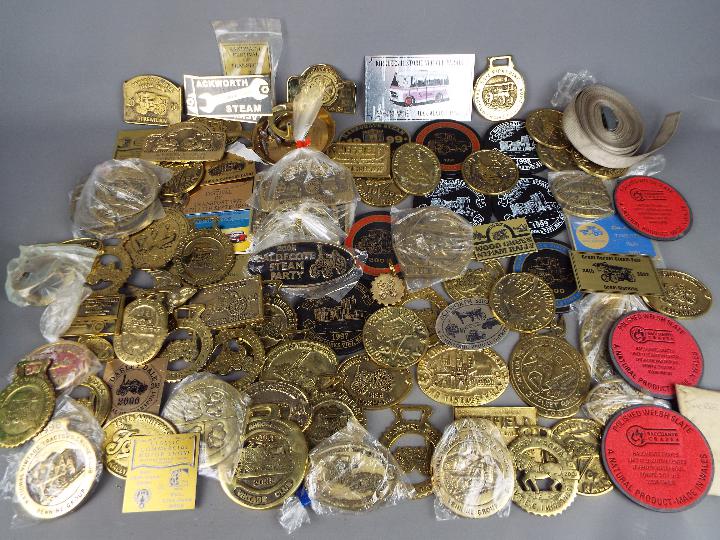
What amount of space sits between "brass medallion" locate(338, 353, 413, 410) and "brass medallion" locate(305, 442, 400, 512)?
0.21 meters

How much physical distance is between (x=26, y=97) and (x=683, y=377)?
3788mm

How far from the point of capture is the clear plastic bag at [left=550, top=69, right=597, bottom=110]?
284 centimetres

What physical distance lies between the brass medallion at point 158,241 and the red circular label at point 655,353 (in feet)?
6.99

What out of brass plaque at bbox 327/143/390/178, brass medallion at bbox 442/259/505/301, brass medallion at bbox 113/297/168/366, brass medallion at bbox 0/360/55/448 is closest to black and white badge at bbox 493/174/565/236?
brass medallion at bbox 442/259/505/301

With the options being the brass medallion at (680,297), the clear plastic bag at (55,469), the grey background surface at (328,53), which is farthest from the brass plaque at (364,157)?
the clear plastic bag at (55,469)

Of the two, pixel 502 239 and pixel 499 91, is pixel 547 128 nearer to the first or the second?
pixel 499 91

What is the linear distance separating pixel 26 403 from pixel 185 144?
151 centimetres

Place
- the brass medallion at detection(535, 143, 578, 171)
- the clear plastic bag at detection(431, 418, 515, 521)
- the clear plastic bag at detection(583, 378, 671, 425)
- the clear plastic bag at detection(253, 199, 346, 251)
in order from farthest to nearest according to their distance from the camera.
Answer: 1. the brass medallion at detection(535, 143, 578, 171)
2. the clear plastic bag at detection(253, 199, 346, 251)
3. the clear plastic bag at detection(583, 378, 671, 425)
4. the clear plastic bag at detection(431, 418, 515, 521)

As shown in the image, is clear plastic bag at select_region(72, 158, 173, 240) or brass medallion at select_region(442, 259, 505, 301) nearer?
brass medallion at select_region(442, 259, 505, 301)

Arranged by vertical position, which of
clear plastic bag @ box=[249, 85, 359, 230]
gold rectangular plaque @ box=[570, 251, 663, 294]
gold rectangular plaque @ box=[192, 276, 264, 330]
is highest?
clear plastic bag @ box=[249, 85, 359, 230]

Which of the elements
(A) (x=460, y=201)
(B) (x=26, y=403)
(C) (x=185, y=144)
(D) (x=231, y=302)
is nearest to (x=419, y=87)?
(A) (x=460, y=201)

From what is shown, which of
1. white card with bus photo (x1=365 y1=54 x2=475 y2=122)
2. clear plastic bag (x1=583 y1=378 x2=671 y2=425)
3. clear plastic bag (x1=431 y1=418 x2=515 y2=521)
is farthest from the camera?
white card with bus photo (x1=365 y1=54 x2=475 y2=122)

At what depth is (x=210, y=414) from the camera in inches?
77.4

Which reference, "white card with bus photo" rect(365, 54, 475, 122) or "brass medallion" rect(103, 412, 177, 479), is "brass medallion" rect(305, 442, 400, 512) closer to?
"brass medallion" rect(103, 412, 177, 479)
